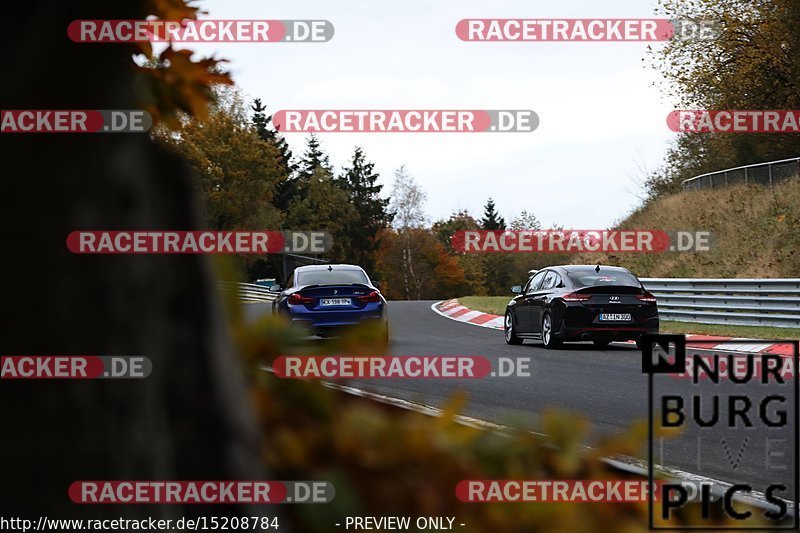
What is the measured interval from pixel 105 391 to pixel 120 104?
0.36 meters

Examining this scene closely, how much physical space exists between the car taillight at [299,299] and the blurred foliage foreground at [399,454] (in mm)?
12018

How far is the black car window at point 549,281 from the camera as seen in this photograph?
1630 cm

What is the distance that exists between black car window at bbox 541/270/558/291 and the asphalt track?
1.10 m

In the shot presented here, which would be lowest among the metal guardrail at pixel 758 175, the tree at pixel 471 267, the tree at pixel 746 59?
the tree at pixel 471 267

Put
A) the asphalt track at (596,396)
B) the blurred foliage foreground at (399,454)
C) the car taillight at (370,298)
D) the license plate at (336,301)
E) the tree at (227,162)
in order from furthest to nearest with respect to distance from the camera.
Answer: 1. the license plate at (336,301)
2. the car taillight at (370,298)
3. the asphalt track at (596,396)
4. the tree at (227,162)
5. the blurred foliage foreground at (399,454)

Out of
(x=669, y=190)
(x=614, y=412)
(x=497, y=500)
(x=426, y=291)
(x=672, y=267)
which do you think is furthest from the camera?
(x=426, y=291)

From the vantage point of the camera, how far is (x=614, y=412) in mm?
8766

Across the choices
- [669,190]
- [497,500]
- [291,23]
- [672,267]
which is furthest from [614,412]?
[669,190]

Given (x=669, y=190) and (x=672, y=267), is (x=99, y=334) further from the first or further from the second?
(x=669, y=190)

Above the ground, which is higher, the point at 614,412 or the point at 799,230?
the point at 799,230

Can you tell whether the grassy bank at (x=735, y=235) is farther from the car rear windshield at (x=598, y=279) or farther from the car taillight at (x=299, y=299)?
the car taillight at (x=299, y=299)

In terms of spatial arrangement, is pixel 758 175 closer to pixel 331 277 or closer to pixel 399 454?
pixel 331 277

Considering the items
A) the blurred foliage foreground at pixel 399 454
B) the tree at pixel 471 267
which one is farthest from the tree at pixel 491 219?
the blurred foliage foreground at pixel 399 454

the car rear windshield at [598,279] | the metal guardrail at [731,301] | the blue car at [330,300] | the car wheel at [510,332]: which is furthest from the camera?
the metal guardrail at [731,301]
